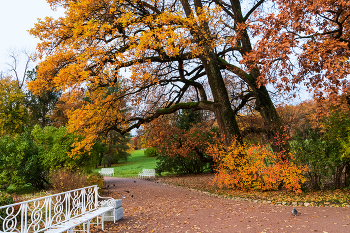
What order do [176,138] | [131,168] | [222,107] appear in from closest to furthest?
[222,107]
[176,138]
[131,168]

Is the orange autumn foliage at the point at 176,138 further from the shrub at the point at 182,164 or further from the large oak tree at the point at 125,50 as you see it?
the large oak tree at the point at 125,50

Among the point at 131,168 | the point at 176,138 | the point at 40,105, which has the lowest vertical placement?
the point at 131,168

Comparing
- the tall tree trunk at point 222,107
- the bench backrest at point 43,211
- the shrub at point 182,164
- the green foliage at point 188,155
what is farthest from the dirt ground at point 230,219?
the shrub at point 182,164

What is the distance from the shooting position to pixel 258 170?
869 centimetres

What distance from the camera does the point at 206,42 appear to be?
29.0 feet

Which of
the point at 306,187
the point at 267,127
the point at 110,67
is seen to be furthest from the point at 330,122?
the point at 110,67

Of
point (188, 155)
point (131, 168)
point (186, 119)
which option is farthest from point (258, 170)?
point (131, 168)

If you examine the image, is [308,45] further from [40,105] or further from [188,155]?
[40,105]

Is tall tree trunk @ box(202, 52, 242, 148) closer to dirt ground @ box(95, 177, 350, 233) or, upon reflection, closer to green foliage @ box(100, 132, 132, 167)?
dirt ground @ box(95, 177, 350, 233)

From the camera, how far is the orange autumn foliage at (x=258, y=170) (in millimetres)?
7699

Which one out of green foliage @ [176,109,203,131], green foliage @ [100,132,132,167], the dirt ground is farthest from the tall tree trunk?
green foliage @ [100,132,132,167]

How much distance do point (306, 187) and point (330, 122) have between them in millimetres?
2240

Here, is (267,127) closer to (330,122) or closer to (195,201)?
(330,122)

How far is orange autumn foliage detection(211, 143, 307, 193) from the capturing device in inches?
303
